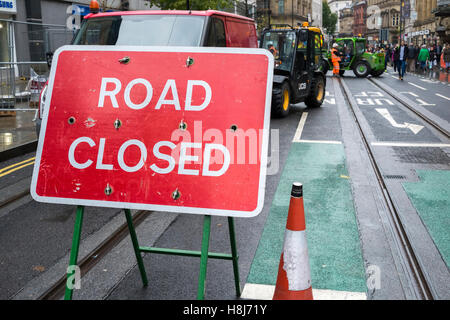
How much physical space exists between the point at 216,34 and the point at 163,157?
537 cm

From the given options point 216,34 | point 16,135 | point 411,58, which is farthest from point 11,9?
point 411,58

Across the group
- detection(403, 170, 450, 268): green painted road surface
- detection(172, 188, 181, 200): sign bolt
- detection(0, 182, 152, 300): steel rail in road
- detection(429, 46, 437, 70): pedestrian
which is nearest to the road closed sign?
detection(172, 188, 181, 200): sign bolt

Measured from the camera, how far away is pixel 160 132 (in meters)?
2.83

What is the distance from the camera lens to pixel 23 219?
5.30 m

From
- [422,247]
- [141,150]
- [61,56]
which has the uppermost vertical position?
[61,56]

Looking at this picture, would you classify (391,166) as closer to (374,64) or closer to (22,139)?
(22,139)

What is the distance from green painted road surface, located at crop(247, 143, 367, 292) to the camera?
389 cm

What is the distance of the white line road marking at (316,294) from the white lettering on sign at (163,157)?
4.09 ft

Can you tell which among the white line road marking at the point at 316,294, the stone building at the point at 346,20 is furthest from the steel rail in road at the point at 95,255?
the stone building at the point at 346,20

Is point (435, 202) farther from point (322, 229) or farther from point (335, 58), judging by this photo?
point (335, 58)

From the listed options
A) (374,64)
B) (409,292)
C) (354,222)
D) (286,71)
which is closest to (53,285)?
(409,292)

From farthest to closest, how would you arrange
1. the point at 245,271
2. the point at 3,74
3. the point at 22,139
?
1. the point at 3,74
2. the point at 22,139
3. the point at 245,271

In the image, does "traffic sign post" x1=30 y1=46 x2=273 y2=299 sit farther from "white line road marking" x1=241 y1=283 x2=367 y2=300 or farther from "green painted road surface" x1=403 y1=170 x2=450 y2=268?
"green painted road surface" x1=403 y1=170 x2=450 y2=268

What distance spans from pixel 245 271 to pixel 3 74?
9841 mm
